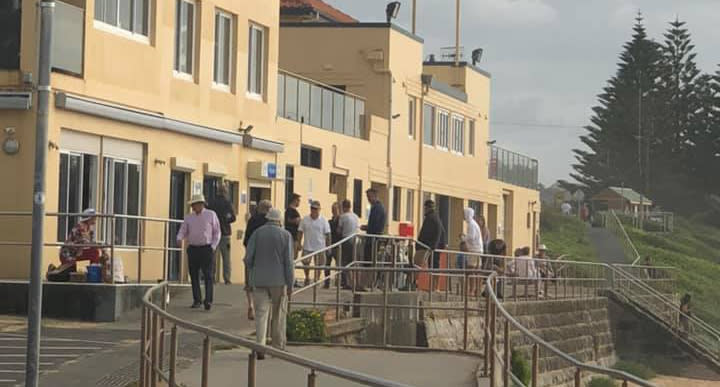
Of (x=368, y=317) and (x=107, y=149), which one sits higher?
(x=107, y=149)

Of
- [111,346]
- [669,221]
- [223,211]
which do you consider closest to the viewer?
[111,346]

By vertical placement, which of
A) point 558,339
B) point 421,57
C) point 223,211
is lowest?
point 558,339

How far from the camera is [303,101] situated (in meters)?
39.4

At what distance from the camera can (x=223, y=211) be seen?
2770cm

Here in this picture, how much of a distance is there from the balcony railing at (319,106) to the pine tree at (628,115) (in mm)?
72494

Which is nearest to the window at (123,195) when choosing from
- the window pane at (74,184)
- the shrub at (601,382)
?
the window pane at (74,184)

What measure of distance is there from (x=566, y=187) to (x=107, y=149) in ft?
327

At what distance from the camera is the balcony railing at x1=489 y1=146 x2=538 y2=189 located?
196 feet

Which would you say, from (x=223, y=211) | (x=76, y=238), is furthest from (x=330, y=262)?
(x=76, y=238)

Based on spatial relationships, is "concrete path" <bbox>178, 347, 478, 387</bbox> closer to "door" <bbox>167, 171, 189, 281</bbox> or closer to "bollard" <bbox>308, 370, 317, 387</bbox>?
"bollard" <bbox>308, 370, 317, 387</bbox>

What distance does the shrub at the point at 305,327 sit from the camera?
23.1 meters

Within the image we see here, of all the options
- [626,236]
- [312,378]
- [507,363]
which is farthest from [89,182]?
[626,236]

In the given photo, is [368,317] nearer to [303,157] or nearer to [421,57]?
[303,157]

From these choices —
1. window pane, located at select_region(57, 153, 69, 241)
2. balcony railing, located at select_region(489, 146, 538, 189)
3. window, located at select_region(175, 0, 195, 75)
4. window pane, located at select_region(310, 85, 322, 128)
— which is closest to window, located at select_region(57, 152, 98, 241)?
window pane, located at select_region(57, 153, 69, 241)
